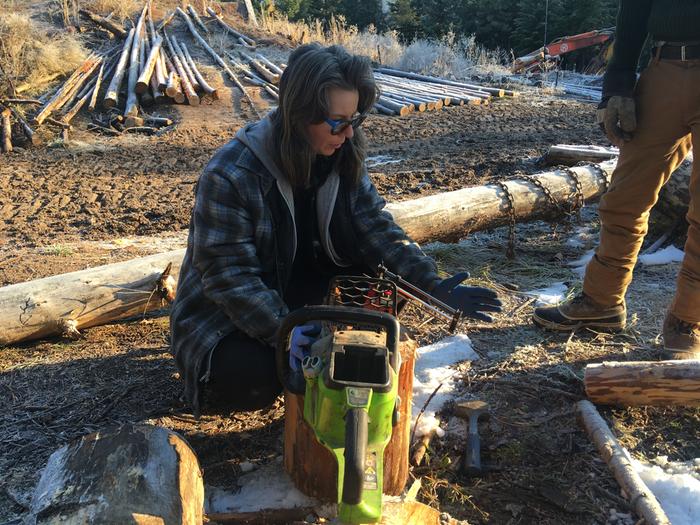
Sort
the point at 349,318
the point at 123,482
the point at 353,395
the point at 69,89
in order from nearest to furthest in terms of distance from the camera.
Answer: the point at 353,395 < the point at 349,318 < the point at 123,482 < the point at 69,89

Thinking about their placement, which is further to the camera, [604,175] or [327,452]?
[604,175]

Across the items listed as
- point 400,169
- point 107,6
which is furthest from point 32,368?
point 107,6

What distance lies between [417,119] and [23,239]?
655cm

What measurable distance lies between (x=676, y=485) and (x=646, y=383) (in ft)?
1.68

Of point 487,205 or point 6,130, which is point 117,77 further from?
point 487,205

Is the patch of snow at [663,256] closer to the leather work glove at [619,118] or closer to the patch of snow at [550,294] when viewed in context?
the patch of snow at [550,294]

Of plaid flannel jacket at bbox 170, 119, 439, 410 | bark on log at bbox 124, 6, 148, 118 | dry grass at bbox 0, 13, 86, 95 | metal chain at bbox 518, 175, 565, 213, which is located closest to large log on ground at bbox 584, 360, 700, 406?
plaid flannel jacket at bbox 170, 119, 439, 410

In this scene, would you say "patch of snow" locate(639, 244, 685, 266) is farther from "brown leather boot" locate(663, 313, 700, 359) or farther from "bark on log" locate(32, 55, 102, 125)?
"bark on log" locate(32, 55, 102, 125)

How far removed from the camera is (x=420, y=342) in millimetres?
3479

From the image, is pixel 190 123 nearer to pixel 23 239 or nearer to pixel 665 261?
pixel 23 239

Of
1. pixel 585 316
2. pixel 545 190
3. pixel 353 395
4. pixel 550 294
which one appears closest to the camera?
pixel 353 395

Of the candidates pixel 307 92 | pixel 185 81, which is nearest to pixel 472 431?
pixel 307 92

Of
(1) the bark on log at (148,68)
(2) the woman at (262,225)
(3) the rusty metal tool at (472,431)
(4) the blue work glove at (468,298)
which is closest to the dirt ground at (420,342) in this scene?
(3) the rusty metal tool at (472,431)

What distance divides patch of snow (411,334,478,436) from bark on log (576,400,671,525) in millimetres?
605
